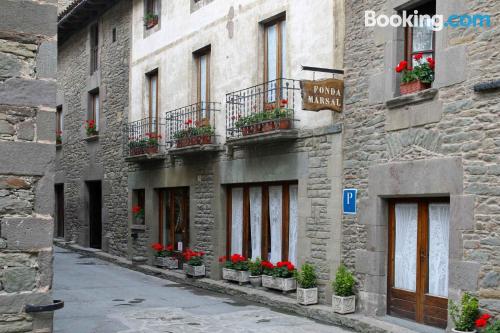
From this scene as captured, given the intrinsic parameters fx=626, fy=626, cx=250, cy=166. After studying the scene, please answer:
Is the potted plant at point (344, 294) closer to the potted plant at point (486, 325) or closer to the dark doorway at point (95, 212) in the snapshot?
the potted plant at point (486, 325)

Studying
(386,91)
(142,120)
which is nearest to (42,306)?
(386,91)

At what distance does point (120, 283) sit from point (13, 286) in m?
7.28

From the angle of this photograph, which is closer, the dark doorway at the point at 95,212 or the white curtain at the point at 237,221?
the white curtain at the point at 237,221

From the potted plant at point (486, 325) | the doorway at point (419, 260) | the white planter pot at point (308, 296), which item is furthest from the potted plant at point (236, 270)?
the potted plant at point (486, 325)

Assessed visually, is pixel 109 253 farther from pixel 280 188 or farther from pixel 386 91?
pixel 386 91

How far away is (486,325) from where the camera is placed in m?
6.75

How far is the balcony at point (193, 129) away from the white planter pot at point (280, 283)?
3.04 metres

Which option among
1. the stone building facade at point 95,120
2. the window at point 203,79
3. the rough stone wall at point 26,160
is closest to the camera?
the rough stone wall at point 26,160

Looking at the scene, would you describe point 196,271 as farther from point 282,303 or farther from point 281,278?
point 282,303

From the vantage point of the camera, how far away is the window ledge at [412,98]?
7726mm

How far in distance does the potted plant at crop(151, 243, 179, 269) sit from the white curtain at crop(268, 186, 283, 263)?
3675 mm

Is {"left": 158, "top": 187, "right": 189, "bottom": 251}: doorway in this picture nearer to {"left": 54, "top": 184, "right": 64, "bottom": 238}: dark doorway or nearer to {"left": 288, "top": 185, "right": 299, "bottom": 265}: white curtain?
{"left": 288, "top": 185, "right": 299, "bottom": 265}: white curtain

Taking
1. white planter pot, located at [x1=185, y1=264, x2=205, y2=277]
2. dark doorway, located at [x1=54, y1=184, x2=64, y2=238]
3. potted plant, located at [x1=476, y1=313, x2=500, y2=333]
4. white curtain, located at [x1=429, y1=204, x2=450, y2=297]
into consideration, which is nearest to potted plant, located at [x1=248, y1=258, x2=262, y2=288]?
white planter pot, located at [x1=185, y1=264, x2=205, y2=277]

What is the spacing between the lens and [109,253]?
17.4m
